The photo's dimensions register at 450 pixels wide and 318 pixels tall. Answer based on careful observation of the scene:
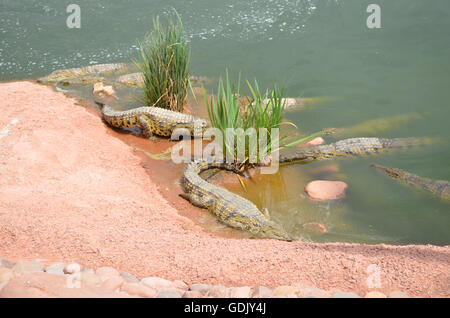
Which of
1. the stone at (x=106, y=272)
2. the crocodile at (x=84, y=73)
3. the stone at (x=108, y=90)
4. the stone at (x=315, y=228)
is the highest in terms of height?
the crocodile at (x=84, y=73)

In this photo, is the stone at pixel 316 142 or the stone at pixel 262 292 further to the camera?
the stone at pixel 316 142

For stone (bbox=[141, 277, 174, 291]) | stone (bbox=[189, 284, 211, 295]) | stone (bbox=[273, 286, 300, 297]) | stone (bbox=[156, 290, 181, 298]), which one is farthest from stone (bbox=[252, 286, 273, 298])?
stone (bbox=[141, 277, 174, 291])

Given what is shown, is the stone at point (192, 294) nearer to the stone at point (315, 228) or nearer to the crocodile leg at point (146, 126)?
the stone at point (315, 228)

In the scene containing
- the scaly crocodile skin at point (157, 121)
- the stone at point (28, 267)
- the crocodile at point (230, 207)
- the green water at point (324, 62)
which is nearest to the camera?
the stone at point (28, 267)

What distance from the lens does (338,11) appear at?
39.1 ft

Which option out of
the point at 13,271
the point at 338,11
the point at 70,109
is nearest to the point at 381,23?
the point at 338,11

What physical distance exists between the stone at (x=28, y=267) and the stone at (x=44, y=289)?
235 millimetres

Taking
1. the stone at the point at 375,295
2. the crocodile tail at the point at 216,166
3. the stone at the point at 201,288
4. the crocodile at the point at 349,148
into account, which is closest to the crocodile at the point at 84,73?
the crocodile tail at the point at 216,166

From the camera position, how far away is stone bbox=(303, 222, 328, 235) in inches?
200

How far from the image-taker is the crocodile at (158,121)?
7.21 metres

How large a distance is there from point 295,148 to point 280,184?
1129mm

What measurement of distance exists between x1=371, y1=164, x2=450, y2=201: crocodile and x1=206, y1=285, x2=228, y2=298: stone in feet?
12.6

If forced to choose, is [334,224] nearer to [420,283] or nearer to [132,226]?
[420,283]

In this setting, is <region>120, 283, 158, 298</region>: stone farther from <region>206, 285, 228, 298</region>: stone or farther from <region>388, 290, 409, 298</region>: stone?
<region>388, 290, 409, 298</region>: stone
